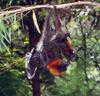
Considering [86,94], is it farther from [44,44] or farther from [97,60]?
[44,44]

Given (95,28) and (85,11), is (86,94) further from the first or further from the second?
(85,11)

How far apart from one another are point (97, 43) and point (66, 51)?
27.6 inches

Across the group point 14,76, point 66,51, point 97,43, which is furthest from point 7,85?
point 66,51

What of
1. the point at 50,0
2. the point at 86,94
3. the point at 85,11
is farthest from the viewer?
the point at 86,94

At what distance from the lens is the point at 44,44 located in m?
1.02

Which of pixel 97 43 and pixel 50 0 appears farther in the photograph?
pixel 97 43

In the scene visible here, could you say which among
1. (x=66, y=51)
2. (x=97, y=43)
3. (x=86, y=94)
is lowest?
(x=86, y=94)

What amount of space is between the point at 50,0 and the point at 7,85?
0.50 metres

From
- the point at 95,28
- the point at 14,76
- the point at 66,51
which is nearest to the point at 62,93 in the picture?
the point at 14,76

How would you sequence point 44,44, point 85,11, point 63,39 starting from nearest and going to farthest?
1. point 44,44
2. point 63,39
3. point 85,11

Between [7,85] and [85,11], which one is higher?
[85,11]

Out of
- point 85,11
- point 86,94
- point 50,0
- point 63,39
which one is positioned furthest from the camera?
point 86,94

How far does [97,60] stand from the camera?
1.90 meters

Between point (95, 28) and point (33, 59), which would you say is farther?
point (95, 28)
